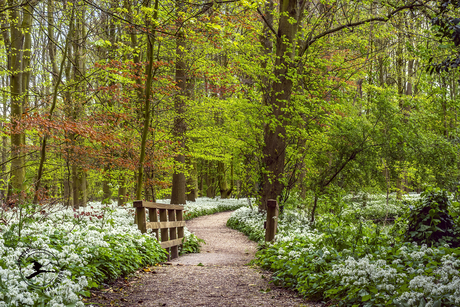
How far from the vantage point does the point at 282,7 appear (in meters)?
10.2

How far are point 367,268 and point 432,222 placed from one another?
5.86ft

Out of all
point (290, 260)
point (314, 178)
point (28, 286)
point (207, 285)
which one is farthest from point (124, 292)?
point (314, 178)

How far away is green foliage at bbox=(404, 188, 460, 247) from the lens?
436 cm

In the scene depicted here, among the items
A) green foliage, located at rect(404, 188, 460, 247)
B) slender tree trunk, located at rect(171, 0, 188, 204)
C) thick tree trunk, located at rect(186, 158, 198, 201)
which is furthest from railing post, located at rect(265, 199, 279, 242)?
thick tree trunk, located at rect(186, 158, 198, 201)

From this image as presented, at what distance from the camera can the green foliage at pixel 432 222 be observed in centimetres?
436

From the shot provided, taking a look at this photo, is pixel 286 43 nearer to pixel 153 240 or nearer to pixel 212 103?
pixel 153 240

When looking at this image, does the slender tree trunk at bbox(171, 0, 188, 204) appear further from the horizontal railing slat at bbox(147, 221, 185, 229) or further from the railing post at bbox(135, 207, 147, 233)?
the railing post at bbox(135, 207, 147, 233)

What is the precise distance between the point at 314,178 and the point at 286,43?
12.1 ft

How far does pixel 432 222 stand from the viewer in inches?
176

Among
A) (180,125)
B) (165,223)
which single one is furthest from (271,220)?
(180,125)

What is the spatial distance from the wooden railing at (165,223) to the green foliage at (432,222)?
4.42 meters

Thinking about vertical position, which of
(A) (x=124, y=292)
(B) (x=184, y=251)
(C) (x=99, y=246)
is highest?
(C) (x=99, y=246)

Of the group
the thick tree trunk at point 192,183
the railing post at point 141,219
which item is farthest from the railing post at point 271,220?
the thick tree trunk at point 192,183

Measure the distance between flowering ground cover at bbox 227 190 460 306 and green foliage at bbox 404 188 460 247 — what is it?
11 cm
